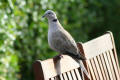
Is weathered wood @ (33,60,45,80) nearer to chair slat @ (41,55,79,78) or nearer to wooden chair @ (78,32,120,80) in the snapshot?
chair slat @ (41,55,79,78)

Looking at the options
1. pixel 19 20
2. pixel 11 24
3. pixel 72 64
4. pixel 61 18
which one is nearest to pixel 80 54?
pixel 72 64

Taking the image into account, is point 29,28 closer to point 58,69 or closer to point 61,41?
point 61,41

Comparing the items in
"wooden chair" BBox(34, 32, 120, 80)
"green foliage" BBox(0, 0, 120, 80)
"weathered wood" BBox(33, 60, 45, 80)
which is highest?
"green foliage" BBox(0, 0, 120, 80)

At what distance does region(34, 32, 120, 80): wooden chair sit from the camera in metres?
2.38

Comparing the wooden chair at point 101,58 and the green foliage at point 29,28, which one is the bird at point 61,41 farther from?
the green foliage at point 29,28

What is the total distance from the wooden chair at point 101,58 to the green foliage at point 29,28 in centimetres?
120

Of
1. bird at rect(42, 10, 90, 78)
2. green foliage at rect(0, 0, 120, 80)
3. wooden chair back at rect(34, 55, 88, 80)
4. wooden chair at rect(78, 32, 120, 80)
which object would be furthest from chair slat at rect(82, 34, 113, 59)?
green foliage at rect(0, 0, 120, 80)

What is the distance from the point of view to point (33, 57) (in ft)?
17.7

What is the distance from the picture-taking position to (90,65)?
10.0 ft

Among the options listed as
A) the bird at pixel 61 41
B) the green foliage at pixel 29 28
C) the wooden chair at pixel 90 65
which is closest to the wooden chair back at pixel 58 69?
the wooden chair at pixel 90 65

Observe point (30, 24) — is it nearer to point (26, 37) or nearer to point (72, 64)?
point (26, 37)

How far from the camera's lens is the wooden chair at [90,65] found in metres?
2.38

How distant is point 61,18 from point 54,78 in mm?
3412

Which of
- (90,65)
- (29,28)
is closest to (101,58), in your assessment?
(90,65)
